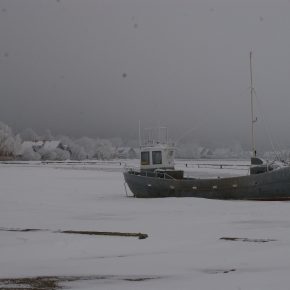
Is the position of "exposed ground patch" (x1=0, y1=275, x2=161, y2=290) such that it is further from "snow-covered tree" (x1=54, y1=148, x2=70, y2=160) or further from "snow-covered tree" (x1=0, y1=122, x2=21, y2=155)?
"snow-covered tree" (x1=54, y1=148, x2=70, y2=160)

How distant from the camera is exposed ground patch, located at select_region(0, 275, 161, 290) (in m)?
5.35

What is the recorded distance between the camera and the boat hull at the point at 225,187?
669 inches

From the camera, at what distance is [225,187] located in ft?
59.9

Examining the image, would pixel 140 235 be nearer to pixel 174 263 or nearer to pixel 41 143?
pixel 174 263

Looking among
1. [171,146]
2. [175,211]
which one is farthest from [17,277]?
[171,146]

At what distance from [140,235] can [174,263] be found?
7.74ft

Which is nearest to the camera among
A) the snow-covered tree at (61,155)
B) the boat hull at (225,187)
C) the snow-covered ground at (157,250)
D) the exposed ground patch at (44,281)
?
the exposed ground patch at (44,281)

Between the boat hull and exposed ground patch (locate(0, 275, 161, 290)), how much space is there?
12585 mm

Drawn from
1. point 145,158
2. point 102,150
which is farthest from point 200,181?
point 102,150

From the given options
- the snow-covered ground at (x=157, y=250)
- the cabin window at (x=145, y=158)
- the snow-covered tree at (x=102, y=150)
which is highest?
the snow-covered tree at (x=102, y=150)

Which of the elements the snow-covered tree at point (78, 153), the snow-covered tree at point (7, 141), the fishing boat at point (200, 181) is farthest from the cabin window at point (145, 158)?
the snow-covered tree at point (78, 153)

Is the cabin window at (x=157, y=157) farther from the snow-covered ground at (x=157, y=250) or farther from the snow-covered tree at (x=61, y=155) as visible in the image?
the snow-covered tree at (x=61, y=155)

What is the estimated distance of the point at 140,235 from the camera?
8.79m

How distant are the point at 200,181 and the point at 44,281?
545 inches
